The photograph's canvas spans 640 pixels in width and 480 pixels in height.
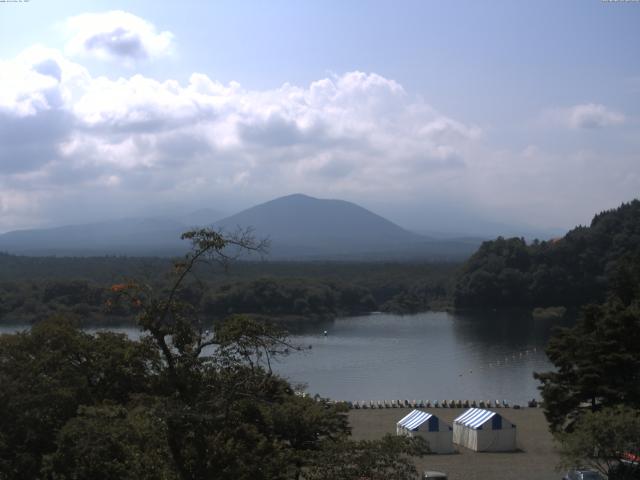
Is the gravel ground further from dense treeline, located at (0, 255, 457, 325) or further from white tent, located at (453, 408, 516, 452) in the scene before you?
dense treeline, located at (0, 255, 457, 325)

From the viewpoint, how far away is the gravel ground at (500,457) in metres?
12.0

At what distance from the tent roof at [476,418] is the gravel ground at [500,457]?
454mm

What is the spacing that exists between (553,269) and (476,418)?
31.9 m

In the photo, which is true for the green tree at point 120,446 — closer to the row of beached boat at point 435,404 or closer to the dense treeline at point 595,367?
the dense treeline at point 595,367

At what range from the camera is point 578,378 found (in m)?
12.2

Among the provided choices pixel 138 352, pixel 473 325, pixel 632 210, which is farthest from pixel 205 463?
pixel 632 210

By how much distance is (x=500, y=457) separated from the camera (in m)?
13.2

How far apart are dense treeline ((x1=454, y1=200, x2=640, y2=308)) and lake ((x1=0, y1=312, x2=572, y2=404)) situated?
13.0 feet

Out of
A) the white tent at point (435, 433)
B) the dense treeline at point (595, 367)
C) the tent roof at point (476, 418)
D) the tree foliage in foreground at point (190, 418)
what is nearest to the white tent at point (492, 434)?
the tent roof at point (476, 418)

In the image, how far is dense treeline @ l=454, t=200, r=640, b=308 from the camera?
143ft

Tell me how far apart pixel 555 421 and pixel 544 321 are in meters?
27.3

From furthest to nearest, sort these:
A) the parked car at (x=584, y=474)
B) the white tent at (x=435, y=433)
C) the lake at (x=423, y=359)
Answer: the lake at (x=423, y=359), the white tent at (x=435, y=433), the parked car at (x=584, y=474)

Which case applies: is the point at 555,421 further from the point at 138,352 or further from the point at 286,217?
the point at 286,217

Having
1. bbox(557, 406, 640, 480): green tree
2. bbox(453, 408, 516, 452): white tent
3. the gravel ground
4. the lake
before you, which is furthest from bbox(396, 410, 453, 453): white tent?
bbox(557, 406, 640, 480): green tree
